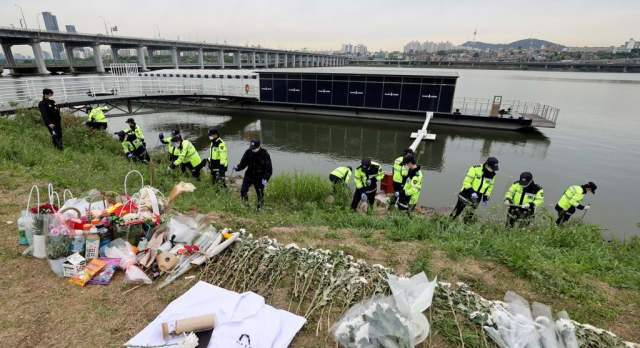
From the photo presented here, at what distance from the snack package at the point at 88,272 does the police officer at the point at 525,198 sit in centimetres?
676

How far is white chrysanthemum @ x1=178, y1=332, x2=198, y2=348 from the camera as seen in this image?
95.0 inches

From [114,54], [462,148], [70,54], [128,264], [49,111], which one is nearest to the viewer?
[128,264]

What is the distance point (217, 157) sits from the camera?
26.0ft

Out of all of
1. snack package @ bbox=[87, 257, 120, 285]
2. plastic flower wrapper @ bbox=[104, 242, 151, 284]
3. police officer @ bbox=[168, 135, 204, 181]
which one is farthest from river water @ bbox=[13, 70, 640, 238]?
snack package @ bbox=[87, 257, 120, 285]

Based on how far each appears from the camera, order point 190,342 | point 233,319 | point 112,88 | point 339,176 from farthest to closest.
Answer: point 112,88
point 339,176
point 233,319
point 190,342

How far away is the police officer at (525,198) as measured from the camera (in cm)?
622

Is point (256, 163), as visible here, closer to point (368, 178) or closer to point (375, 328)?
point (368, 178)

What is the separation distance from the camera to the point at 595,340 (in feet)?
8.61

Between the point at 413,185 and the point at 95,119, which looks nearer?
the point at 413,185

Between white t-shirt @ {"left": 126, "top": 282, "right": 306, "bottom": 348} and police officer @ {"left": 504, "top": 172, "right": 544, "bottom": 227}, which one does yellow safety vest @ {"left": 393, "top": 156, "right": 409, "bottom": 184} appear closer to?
police officer @ {"left": 504, "top": 172, "right": 544, "bottom": 227}

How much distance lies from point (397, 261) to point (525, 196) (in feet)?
13.6

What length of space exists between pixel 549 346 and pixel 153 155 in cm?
1142

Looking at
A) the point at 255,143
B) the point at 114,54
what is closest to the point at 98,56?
the point at 114,54

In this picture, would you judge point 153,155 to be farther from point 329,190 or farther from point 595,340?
point 595,340
